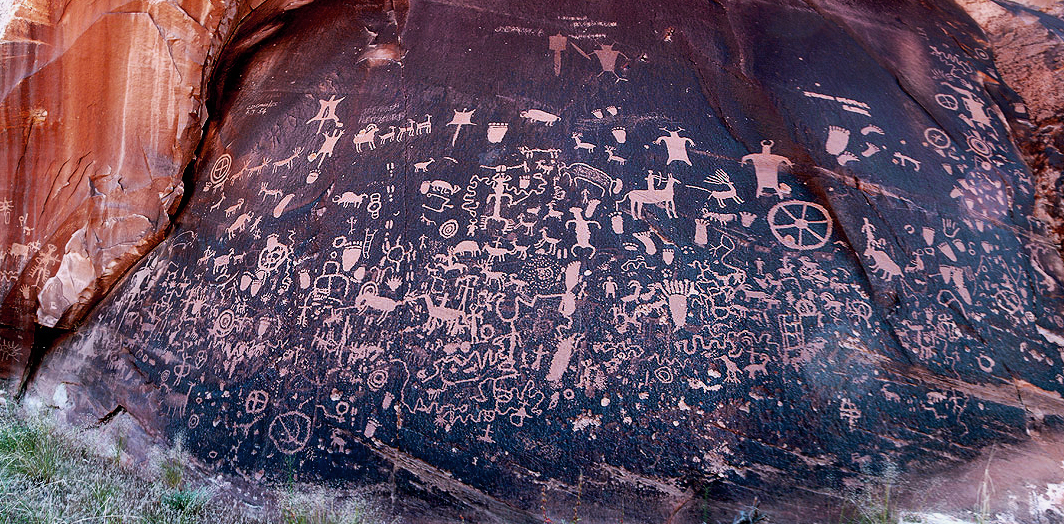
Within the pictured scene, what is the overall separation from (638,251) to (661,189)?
345 mm

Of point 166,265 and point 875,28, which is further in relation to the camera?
point 875,28

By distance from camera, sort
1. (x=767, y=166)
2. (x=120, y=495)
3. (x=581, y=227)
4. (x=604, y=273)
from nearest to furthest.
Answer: (x=120, y=495)
(x=604, y=273)
(x=581, y=227)
(x=767, y=166)

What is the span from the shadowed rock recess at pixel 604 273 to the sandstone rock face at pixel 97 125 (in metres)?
0.18

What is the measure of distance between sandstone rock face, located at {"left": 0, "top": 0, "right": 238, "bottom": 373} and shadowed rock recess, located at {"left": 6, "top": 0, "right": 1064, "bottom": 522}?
180 mm

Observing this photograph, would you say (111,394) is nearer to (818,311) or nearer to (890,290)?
(818,311)

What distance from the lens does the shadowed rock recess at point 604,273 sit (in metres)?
2.40

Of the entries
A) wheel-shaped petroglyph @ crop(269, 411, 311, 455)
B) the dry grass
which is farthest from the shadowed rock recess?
the dry grass

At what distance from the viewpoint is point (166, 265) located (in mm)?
3217

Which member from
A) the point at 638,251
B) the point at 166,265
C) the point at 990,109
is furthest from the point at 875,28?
the point at 166,265

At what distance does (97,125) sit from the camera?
3412 mm

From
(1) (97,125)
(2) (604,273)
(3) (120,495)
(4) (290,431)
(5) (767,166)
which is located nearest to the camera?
(3) (120,495)

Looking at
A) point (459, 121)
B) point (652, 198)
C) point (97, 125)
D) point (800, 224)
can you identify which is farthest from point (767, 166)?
point (97, 125)

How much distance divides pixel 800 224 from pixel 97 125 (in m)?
3.57

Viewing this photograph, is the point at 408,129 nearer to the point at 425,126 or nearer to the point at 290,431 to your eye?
the point at 425,126
